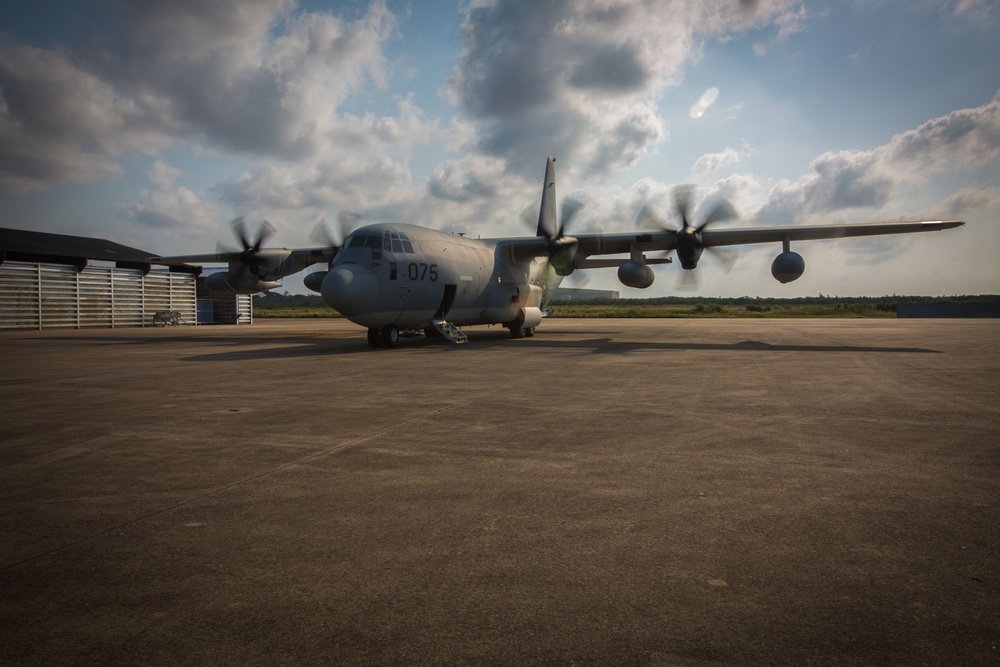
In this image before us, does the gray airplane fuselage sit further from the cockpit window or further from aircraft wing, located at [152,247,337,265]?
aircraft wing, located at [152,247,337,265]

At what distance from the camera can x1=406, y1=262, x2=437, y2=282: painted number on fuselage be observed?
18.6 m

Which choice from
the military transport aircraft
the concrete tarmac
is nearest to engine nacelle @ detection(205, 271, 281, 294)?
the military transport aircraft

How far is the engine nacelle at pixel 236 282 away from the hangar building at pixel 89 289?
782 cm

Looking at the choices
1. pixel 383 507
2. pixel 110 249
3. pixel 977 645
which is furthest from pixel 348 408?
pixel 110 249

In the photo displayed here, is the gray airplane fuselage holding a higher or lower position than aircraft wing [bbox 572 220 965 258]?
lower

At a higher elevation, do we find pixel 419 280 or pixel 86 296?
pixel 419 280

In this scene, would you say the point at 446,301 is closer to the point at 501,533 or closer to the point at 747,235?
the point at 747,235

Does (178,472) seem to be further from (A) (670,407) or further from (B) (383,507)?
(A) (670,407)

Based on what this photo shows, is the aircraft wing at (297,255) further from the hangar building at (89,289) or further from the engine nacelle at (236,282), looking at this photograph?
the hangar building at (89,289)

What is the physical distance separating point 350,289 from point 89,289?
29.0 meters

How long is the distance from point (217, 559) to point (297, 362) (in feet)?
38.2

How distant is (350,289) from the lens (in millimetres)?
16578

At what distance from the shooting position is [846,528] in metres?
3.55

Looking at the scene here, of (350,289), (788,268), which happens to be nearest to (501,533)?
(350,289)
